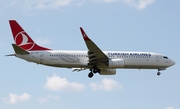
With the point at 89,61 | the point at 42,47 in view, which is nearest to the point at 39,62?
the point at 42,47

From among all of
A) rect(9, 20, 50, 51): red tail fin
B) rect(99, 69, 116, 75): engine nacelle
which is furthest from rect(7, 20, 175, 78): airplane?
rect(99, 69, 116, 75): engine nacelle

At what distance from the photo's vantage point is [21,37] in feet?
200

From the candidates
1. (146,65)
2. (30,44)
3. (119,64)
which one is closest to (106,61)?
(119,64)

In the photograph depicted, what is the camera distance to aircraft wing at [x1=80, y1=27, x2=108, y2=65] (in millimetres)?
55062

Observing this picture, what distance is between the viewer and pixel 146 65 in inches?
2426

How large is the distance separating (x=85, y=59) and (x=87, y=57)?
14.0 inches

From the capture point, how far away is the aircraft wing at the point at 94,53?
5506 cm

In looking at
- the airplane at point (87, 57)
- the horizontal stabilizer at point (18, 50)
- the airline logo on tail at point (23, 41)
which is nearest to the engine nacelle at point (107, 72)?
the airplane at point (87, 57)

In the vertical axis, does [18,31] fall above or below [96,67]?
above

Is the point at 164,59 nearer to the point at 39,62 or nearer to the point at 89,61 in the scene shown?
the point at 89,61

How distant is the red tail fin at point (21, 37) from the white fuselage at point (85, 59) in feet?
6.36

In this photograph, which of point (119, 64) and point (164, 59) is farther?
point (164, 59)

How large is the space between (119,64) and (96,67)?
3.21 m

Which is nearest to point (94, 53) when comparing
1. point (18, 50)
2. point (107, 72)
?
point (107, 72)
